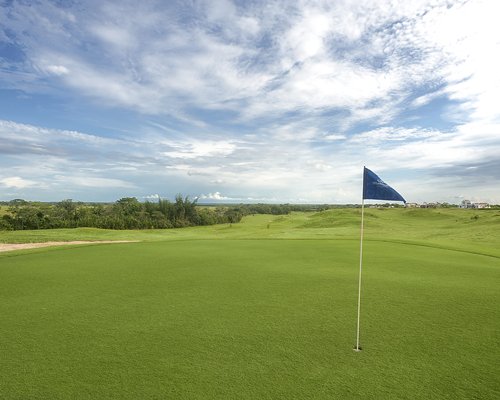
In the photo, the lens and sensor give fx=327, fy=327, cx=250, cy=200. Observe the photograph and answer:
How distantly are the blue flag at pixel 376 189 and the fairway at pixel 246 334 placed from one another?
2007mm

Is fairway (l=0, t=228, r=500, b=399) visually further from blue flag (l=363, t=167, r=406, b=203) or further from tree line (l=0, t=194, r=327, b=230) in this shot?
tree line (l=0, t=194, r=327, b=230)

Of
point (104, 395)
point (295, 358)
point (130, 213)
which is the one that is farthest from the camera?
point (130, 213)

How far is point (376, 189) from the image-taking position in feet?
16.6

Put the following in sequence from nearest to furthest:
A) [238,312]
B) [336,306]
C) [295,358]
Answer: [295,358]
[238,312]
[336,306]

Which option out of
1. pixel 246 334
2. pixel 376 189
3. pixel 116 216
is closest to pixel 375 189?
pixel 376 189

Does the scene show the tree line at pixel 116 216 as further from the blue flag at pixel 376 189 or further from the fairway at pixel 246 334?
the blue flag at pixel 376 189

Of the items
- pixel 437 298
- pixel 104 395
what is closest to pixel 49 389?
pixel 104 395

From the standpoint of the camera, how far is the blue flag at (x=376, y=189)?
5012 millimetres

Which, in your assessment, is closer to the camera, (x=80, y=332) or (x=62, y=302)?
(x=80, y=332)

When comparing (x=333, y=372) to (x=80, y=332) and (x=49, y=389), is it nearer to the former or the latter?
(x=49, y=389)

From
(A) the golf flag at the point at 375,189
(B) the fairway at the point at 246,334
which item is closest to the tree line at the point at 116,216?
(B) the fairway at the point at 246,334

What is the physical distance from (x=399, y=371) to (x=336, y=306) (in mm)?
2260

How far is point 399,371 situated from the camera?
3.80 m

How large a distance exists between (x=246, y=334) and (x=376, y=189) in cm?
294
